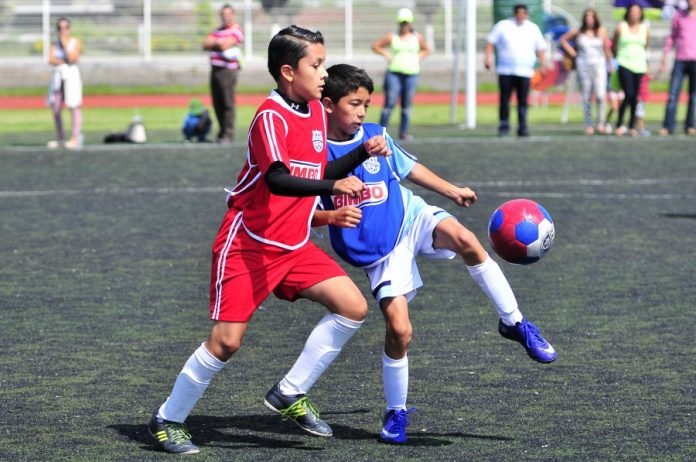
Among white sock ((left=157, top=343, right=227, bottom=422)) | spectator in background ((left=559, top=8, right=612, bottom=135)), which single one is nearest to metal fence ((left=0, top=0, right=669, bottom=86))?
spectator in background ((left=559, top=8, right=612, bottom=135))

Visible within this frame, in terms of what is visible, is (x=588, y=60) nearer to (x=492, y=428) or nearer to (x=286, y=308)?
(x=286, y=308)

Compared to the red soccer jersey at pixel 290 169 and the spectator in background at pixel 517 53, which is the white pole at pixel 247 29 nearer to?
the spectator in background at pixel 517 53

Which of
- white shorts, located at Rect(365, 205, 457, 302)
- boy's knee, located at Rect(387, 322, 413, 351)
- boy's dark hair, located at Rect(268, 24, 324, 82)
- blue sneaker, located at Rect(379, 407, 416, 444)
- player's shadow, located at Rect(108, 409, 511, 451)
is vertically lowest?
player's shadow, located at Rect(108, 409, 511, 451)

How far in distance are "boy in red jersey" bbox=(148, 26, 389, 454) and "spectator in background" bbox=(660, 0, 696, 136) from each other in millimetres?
16407

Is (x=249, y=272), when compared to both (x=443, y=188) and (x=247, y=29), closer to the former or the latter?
(x=443, y=188)

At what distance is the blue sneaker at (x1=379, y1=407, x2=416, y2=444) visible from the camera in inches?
219

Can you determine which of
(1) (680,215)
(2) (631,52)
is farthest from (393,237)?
(2) (631,52)

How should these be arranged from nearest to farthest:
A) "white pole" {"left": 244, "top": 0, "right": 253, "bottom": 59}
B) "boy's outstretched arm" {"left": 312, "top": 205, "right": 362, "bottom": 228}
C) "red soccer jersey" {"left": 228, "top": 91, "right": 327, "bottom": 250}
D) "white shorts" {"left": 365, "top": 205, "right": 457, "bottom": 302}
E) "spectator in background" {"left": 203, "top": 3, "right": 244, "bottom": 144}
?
"boy's outstretched arm" {"left": 312, "top": 205, "right": 362, "bottom": 228} < "red soccer jersey" {"left": 228, "top": 91, "right": 327, "bottom": 250} < "white shorts" {"left": 365, "top": 205, "right": 457, "bottom": 302} < "spectator in background" {"left": 203, "top": 3, "right": 244, "bottom": 144} < "white pole" {"left": 244, "top": 0, "right": 253, "bottom": 59}

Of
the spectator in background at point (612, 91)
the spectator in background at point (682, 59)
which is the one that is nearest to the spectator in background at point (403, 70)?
the spectator in background at point (612, 91)

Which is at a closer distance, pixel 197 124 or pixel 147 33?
pixel 197 124

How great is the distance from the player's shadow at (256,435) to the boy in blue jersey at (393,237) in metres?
0.16

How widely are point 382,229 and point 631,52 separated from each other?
1596cm

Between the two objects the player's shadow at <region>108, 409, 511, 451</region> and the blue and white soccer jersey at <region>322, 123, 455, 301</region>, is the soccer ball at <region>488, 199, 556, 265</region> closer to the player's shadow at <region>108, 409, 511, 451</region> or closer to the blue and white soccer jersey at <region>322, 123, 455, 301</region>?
the blue and white soccer jersey at <region>322, 123, 455, 301</region>

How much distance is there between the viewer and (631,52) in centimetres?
2091
